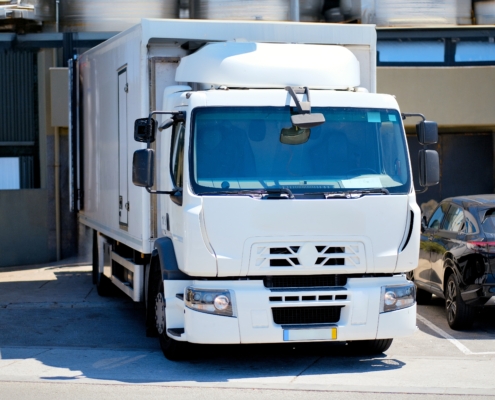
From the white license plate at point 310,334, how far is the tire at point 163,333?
121 centimetres

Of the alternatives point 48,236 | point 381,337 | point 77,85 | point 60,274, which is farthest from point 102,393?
point 48,236

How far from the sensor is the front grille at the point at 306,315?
8.48 meters

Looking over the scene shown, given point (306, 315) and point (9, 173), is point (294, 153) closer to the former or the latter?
point (306, 315)

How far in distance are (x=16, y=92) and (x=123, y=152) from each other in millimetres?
7991

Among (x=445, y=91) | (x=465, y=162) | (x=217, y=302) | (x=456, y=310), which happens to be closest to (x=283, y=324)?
(x=217, y=302)

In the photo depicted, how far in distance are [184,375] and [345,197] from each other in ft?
7.46

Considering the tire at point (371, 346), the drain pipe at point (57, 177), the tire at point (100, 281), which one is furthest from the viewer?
the drain pipe at point (57, 177)

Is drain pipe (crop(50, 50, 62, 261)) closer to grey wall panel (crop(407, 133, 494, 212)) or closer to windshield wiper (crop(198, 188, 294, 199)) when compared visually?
grey wall panel (crop(407, 133, 494, 212))

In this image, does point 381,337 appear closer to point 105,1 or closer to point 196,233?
point 196,233

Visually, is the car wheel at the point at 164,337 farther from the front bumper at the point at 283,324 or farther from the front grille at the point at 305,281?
the front grille at the point at 305,281

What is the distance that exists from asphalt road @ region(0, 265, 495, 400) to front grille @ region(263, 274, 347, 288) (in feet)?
2.81

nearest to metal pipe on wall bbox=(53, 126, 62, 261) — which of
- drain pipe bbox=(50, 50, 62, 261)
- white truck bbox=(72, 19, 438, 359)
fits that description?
drain pipe bbox=(50, 50, 62, 261)

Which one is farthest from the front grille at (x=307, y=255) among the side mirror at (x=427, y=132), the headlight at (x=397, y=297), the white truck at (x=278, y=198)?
the side mirror at (x=427, y=132)

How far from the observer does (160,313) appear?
368 inches
